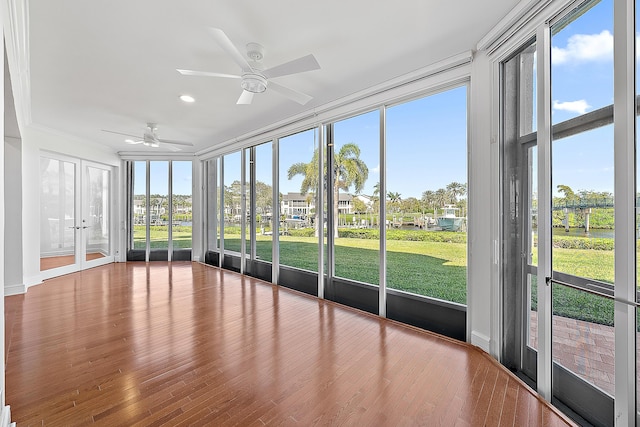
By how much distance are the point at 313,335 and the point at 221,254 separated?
4.37 m

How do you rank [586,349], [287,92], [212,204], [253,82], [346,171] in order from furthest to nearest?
1. [212,204]
2. [346,171]
3. [287,92]
4. [253,82]
5. [586,349]

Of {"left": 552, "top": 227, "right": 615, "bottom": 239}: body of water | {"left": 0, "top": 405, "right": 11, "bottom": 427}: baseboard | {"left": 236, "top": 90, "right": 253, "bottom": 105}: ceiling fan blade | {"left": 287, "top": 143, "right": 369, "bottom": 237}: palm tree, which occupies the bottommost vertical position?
{"left": 0, "top": 405, "right": 11, "bottom": 427}: baseboard

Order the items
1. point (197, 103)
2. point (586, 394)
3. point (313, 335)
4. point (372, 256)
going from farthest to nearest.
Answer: point (372, 256), point (197, 103), point (313, 335), point (586, 394)

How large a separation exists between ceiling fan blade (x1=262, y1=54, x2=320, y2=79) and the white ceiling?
269 mm

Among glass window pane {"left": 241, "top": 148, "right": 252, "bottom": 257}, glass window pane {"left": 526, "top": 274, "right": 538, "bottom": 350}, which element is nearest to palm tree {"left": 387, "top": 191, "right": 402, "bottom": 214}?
glass window pane {"left": 526, "top": 274, "right": 538, "bottom": 350}

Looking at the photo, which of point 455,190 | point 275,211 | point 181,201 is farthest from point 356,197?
point 181,201

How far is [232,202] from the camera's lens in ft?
21.7

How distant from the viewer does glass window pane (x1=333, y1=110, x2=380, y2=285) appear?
13.7 feet

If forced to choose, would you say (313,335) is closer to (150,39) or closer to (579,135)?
(579,135)

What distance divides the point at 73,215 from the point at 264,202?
4.17 m

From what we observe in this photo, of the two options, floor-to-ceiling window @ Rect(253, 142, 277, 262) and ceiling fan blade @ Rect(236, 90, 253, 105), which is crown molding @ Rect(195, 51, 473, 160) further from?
ceiling fan blade @ Rect(236, 90, 253, 105)

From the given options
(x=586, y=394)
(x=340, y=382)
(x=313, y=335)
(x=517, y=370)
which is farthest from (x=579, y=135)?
(x=313, y=335)

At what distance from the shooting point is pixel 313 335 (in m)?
3.15

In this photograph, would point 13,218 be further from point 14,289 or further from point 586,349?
point 586,349
